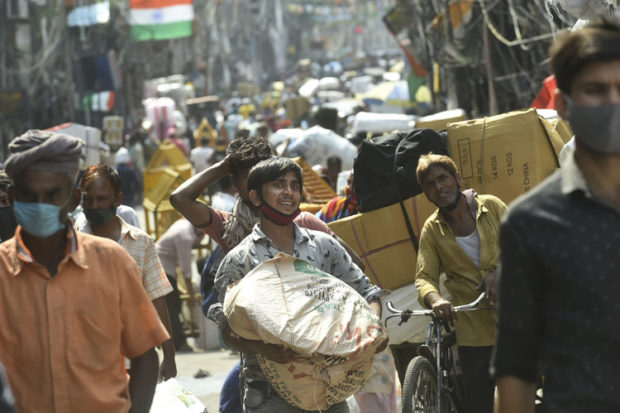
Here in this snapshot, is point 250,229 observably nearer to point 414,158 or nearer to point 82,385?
point 414,158

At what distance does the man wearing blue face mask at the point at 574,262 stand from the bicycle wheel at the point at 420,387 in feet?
9.67

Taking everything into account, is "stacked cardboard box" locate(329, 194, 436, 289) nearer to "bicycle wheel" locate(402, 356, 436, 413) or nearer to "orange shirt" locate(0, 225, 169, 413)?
"bicycle wheel" locate(402, 356, 436, 413)

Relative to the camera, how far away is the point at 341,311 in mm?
4293

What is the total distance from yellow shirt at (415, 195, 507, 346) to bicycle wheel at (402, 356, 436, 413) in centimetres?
24

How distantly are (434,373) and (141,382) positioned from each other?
8.93 ft

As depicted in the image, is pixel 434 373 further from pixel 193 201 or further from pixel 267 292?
pixel 267 292

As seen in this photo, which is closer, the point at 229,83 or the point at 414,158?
the point at 414,158

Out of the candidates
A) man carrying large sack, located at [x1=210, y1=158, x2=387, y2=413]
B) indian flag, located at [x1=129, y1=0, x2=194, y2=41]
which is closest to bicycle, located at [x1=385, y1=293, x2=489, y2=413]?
man carrying large sack, located at [x1=210, y1=158, x2=387, y2=413]

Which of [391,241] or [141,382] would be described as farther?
[391,241]

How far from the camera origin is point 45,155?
3.12 meters

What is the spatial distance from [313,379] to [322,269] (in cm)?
54

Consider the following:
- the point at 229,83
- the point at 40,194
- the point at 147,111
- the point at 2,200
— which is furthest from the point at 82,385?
the point at 229,83

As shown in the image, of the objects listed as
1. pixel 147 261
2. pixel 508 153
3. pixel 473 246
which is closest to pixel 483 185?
pixel 508 153

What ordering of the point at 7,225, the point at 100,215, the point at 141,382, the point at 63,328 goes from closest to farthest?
the point at 63,328 < the point at 141,382 < the point at 100,215 < the point at 7,225
